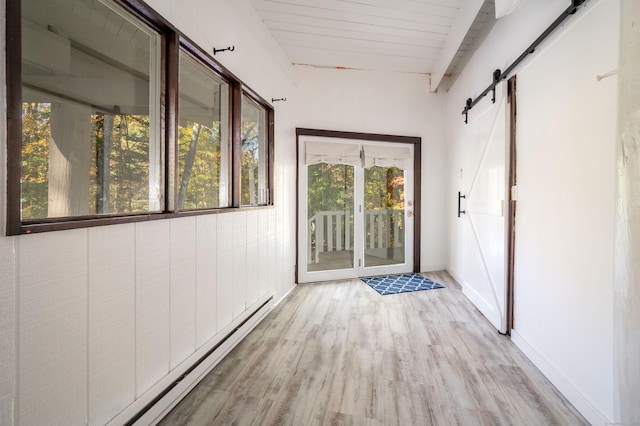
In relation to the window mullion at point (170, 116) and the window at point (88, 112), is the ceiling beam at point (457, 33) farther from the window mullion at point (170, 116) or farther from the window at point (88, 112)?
the window at point (88, 112)

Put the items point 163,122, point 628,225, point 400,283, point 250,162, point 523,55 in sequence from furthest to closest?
1. point 400,283
2. point 250,162
3. point 523,55
4. point 163,122
5. point 628,225

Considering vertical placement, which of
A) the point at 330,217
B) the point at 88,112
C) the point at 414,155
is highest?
the point at 414,155

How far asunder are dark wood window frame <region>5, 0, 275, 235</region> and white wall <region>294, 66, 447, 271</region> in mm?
1055

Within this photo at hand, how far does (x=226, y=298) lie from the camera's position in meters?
2.11

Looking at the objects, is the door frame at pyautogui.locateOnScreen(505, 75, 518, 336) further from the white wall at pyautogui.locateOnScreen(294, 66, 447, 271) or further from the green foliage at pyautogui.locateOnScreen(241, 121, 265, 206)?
the green foliage at pyautogui.locateOnScreen(241, 121, 265, 206)

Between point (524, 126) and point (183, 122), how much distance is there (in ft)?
7.90

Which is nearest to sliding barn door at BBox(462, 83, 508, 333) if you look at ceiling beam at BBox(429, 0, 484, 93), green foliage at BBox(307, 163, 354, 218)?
ceiling beam at BBox(429, 0, 484, 93)

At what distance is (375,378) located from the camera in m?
1.81

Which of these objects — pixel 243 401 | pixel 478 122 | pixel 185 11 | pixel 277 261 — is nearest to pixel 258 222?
pixel 277 261

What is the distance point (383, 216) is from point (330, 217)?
32.4 inches

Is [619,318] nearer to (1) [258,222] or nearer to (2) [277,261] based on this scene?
(1) [258,222]

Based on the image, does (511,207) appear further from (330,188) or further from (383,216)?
(330,188)

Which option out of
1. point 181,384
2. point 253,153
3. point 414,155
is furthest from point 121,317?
point 414,155

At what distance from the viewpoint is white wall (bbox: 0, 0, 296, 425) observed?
35.3 inches
